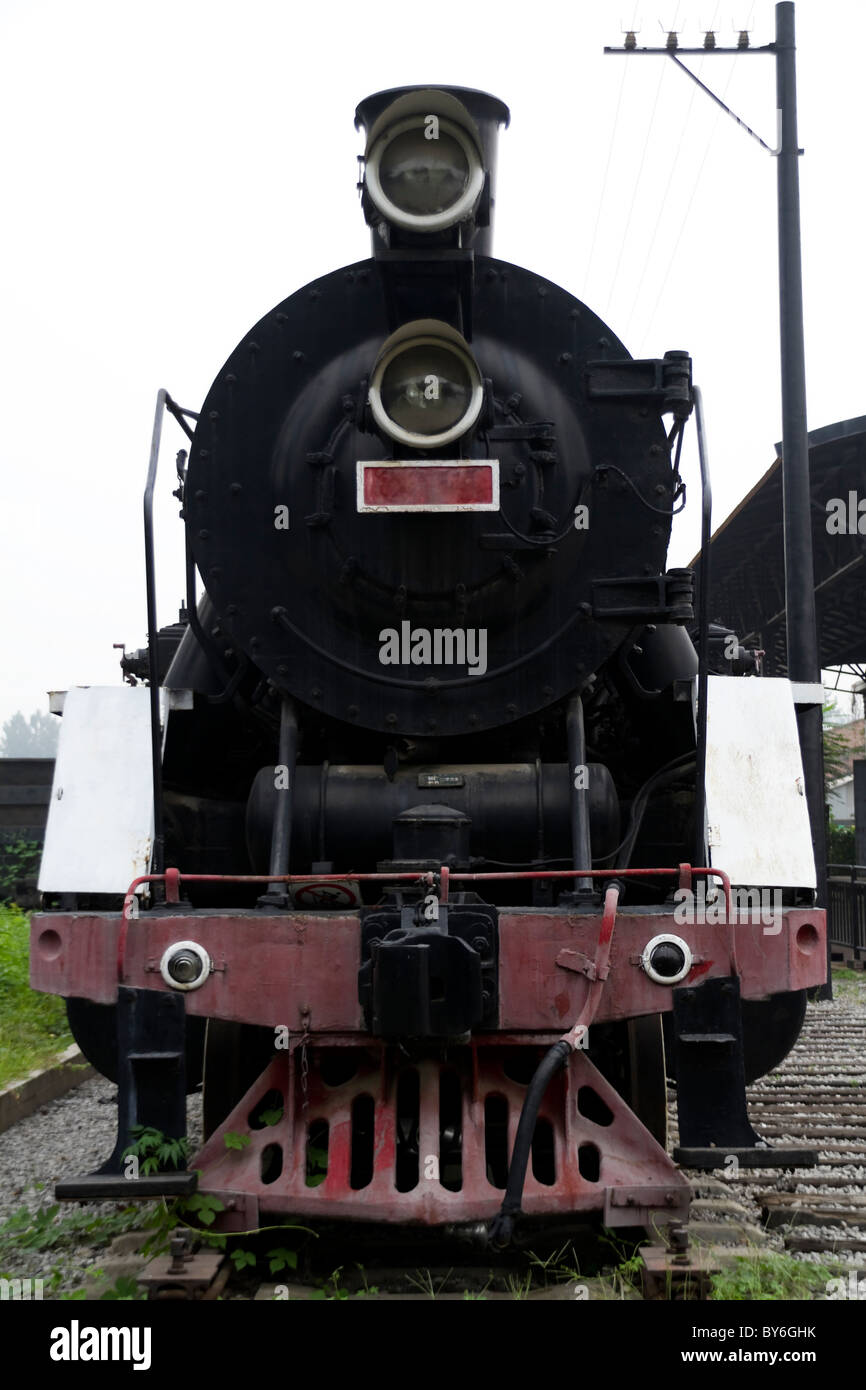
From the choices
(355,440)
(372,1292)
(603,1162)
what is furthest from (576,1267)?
(355,440)

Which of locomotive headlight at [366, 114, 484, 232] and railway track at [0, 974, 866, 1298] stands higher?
locomotive headlight at [366, 114, 484, 232]

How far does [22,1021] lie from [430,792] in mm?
4890

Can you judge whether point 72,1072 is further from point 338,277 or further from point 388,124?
point 388,124

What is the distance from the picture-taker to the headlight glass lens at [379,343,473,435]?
3844mm

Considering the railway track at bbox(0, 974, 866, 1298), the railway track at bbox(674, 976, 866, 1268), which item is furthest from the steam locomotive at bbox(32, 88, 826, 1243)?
the railway track at bbox(674, 976, 866, 1268)

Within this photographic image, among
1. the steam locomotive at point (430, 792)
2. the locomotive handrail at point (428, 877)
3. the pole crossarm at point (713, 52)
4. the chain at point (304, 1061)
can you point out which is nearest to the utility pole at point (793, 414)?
the pole crossarm at point (713, 52)

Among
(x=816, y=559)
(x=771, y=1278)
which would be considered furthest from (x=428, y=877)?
(x=816, y=559)

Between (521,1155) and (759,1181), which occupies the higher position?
(521,1155)

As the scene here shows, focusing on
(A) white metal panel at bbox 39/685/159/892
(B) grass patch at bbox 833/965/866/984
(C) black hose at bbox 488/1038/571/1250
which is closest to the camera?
(C) black hose at bbox 488/1038/571/1250

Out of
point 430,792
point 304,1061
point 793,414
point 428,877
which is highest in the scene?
point 793,414

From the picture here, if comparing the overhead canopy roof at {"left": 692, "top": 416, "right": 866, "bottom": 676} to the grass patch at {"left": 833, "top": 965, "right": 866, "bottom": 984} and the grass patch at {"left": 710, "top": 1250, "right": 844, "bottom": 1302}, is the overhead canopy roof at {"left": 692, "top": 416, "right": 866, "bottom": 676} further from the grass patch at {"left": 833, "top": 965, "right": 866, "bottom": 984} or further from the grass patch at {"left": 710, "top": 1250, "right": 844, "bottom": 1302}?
the grass patch at {"left": 710, "top": 1250, "right": 844, "bottom": 1302}

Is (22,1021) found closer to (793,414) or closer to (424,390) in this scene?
(424,390)

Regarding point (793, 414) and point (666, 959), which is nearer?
point (666, 959)

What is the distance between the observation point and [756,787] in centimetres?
410
